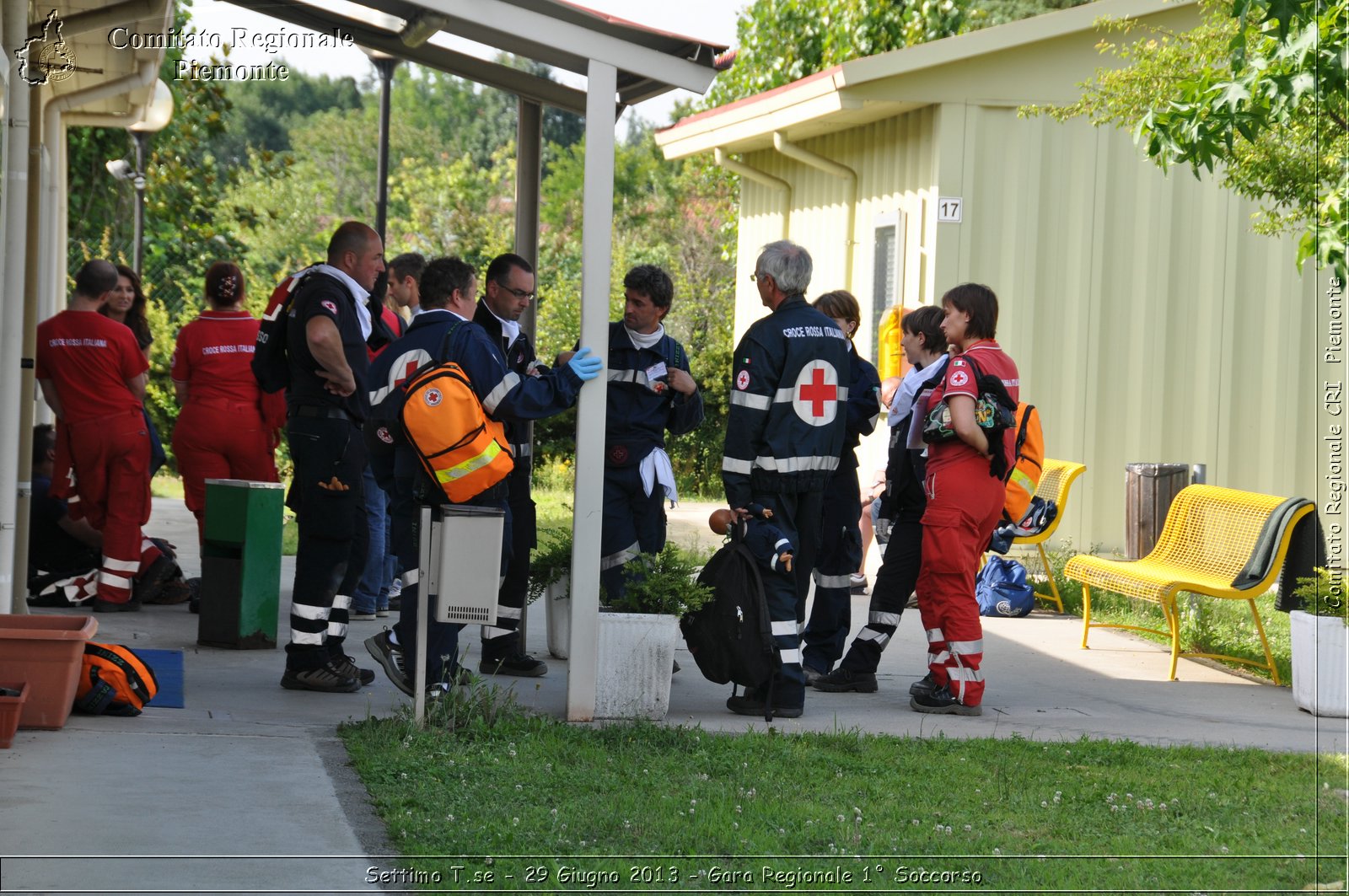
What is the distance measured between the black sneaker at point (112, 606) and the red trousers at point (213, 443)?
87 centimetres

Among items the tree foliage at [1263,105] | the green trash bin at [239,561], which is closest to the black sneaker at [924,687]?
the tree foliage at [1263,105]

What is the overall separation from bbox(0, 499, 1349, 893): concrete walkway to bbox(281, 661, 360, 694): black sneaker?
52 millimetres

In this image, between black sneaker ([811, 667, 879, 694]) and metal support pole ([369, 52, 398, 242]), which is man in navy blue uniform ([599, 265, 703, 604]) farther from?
metal support pole ([369, 52, 398, 242])

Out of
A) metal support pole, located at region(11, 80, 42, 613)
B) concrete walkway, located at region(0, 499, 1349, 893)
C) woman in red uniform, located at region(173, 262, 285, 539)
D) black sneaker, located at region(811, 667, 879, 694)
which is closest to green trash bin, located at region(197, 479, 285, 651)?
Answer: concrete walkway, located at region(0, 499, 1349, 893)

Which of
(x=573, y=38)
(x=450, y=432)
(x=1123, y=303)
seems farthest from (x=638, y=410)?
(x=1123, y=303)

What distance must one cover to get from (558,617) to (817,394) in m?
2.21

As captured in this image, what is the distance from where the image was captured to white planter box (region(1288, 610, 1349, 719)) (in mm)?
7281

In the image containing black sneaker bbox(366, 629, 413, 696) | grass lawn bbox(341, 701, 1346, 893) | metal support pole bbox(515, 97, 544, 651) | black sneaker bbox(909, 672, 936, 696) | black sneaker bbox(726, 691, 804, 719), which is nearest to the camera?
grass lawn bbox(341, 701, 1346, 893)

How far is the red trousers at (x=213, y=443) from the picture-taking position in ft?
28.1

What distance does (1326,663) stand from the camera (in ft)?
24.1

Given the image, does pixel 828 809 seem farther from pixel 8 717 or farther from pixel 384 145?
pixel 384 145

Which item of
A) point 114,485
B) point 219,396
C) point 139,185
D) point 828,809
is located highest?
point 139,185

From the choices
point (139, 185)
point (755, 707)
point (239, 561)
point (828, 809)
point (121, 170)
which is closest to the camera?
point (828, 809)

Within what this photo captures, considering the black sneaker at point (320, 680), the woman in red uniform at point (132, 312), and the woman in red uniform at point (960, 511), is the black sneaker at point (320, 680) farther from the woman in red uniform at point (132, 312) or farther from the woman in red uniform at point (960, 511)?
the woman in red uniform at point (960, 511)
